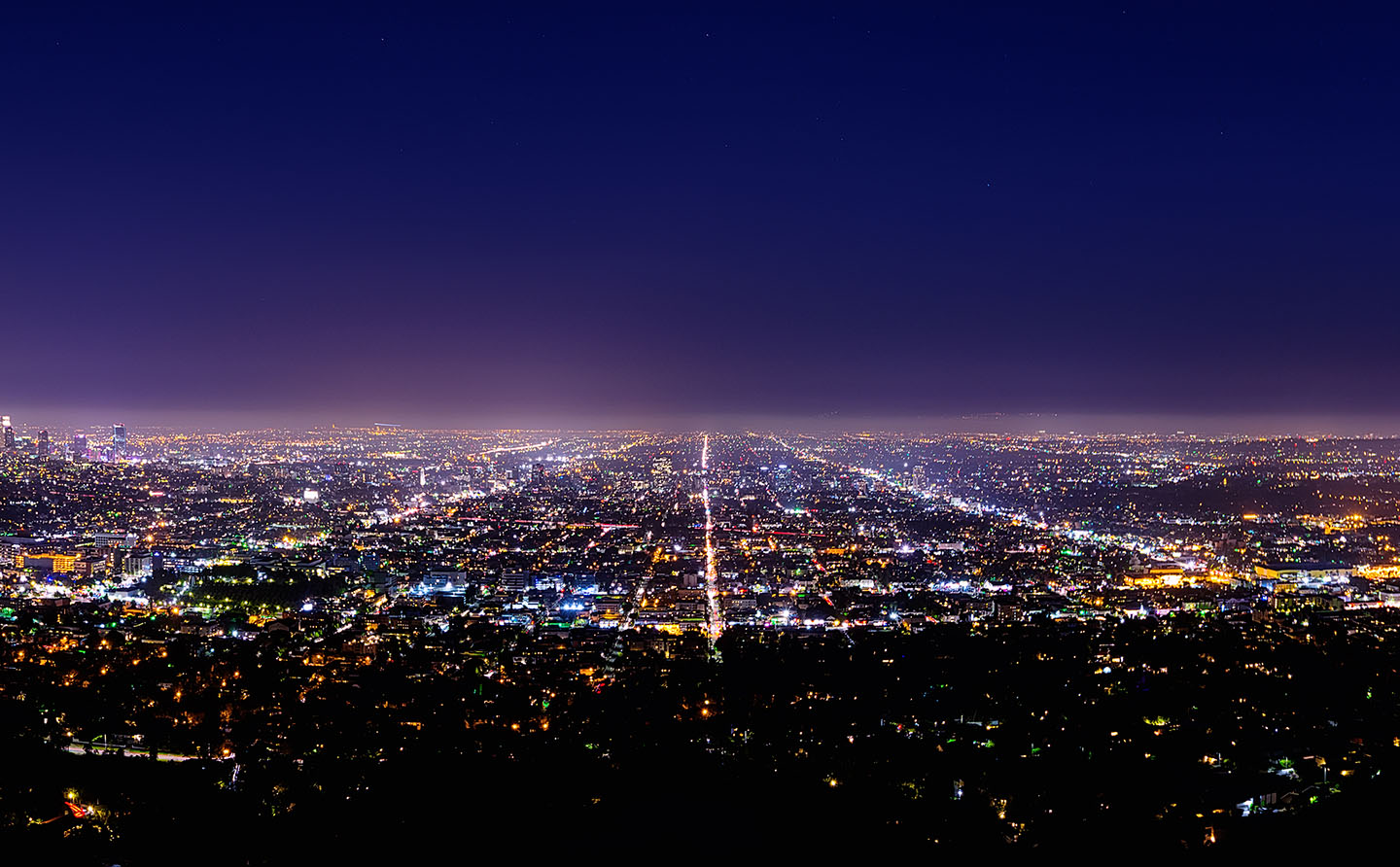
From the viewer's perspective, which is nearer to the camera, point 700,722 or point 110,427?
point 700,722

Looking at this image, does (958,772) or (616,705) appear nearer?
(958,772)

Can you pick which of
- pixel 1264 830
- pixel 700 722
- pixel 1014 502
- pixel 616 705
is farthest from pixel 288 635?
pixel 1014 502

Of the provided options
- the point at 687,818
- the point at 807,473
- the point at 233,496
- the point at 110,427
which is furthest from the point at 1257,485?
the point at 110,427

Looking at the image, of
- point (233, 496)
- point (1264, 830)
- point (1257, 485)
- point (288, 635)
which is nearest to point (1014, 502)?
point (1257, 485)

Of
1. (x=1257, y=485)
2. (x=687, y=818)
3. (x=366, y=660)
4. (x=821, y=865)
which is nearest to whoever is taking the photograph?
(x=821, y=865)

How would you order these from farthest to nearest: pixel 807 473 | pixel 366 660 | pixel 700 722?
pixel 807 473 < pixel 366 660 < pixel 700 722

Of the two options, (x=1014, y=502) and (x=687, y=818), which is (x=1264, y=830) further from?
(x=1014, y=502)

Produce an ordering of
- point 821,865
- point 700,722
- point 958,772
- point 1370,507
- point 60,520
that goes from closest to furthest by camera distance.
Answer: point 821,865
point 958,772
point 700,722
point 60,520
point 1370,507

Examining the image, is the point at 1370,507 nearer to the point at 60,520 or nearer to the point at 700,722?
the point at 700,722

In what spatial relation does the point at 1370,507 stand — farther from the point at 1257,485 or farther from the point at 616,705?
the point at 616,705
